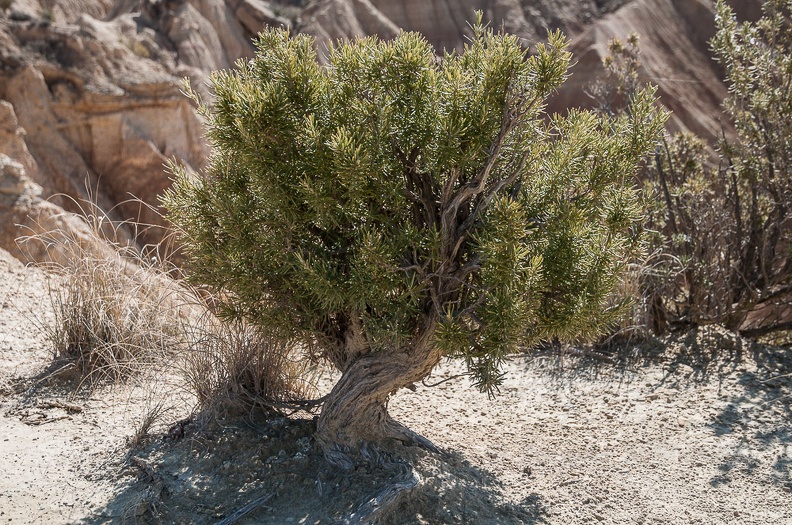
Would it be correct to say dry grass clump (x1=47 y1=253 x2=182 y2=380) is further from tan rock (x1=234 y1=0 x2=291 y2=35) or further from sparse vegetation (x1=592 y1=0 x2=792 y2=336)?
tan rock (x1=234 y1=0 x2=291 y2=35)

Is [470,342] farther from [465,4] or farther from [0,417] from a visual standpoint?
[465,4]

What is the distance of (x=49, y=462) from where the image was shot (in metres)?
3.99

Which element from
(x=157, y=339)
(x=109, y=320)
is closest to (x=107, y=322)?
(x=109, y=320)

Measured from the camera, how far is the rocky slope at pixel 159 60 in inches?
510

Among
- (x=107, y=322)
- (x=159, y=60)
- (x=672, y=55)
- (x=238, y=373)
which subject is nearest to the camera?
(x=238, y=373)

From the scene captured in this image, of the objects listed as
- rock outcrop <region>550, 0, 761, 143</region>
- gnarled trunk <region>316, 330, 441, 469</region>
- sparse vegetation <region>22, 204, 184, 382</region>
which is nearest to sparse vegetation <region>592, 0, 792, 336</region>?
gnarled trunk <region>316, 330, 441, 469</region>

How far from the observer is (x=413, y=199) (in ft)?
11.4

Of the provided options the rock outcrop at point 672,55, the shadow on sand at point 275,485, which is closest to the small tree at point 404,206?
the shadow on sand at point 275,485

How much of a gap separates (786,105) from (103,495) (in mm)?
5206

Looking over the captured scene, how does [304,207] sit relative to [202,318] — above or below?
above

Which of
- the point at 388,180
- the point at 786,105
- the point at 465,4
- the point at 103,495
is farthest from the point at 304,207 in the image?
the point at 465,4

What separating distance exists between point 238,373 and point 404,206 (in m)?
1.53

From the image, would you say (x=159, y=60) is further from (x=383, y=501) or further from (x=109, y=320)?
(x=383, y=501)

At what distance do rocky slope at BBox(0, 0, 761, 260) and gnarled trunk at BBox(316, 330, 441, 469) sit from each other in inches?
240
